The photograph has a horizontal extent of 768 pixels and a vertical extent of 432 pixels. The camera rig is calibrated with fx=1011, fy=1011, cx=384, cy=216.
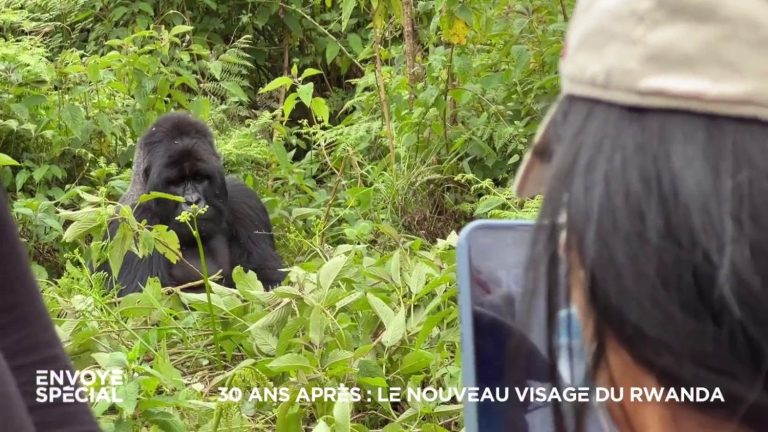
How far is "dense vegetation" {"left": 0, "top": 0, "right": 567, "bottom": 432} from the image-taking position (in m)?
2.16

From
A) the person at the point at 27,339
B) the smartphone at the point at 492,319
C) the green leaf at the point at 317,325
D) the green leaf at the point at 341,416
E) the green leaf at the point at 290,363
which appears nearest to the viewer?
the person at the point at 27,339

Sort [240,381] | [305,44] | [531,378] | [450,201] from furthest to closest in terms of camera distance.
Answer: [305,44] → [450,201] → [240,381] → [531,378]

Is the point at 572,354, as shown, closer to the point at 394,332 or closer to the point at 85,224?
the point at 394,332

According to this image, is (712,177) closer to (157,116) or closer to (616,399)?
(616,399)

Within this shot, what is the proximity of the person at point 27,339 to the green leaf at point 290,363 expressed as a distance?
89 cm

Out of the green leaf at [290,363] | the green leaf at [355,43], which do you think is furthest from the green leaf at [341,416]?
the green leaf at [355,43]

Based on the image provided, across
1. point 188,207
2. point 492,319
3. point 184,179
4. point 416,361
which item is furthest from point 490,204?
point 492,319

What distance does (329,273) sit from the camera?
2.34 m

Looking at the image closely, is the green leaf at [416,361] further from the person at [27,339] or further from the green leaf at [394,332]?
the person at [27,339]

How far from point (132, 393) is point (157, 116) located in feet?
9.14

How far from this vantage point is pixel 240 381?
2.08 m

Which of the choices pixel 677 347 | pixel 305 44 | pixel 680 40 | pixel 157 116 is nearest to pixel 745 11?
pixel 680 40

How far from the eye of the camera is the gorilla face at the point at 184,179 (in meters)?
4.08

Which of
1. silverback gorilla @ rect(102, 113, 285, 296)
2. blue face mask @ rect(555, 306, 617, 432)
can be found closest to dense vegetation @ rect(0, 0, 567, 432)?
silverback gorilla @ rect(102, 113, 285, 296)
